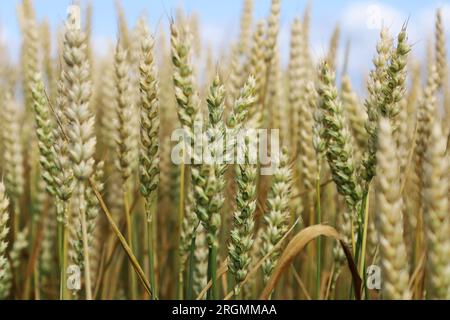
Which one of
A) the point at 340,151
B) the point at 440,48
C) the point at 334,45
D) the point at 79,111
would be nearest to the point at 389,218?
the point at 340,151

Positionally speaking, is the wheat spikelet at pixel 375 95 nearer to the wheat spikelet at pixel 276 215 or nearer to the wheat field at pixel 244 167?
the wheat field at pixel 244 167

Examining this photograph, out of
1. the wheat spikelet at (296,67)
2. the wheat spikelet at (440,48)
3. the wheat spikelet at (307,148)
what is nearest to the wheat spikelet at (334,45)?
the wheat spikelet at (296,67)

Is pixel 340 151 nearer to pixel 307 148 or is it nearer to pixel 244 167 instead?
pixel 244 167

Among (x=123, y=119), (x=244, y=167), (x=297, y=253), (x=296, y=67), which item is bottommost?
(x=297, y=253)

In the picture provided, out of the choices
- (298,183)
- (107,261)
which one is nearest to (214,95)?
(107,261)

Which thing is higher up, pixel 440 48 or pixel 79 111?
pixel 440 48

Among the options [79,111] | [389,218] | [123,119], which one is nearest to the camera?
[389,218]

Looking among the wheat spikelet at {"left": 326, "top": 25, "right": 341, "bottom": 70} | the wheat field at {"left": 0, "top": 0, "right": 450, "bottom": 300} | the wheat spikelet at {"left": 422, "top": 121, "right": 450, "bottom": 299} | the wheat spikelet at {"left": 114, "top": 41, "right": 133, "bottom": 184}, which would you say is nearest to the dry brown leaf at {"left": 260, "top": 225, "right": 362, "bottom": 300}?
the wheat field at {"left": 0, "top": 0, "right": 450, "bottom": 300}

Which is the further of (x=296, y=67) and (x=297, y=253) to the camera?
(x=296, y=67)

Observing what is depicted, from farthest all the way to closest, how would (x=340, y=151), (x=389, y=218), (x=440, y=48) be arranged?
(x=440, y=48), (x=340, y=151), (x=389, y=218)

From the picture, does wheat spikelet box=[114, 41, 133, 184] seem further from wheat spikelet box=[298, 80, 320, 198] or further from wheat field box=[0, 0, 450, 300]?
wheat spikelet box=[298, 80, 320, 198]

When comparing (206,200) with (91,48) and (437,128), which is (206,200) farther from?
(91,48)

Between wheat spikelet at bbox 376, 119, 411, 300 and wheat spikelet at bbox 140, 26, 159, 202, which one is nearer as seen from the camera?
wheat spikelet at bbox 376, 119, 411, 300

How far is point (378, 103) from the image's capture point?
113cm
